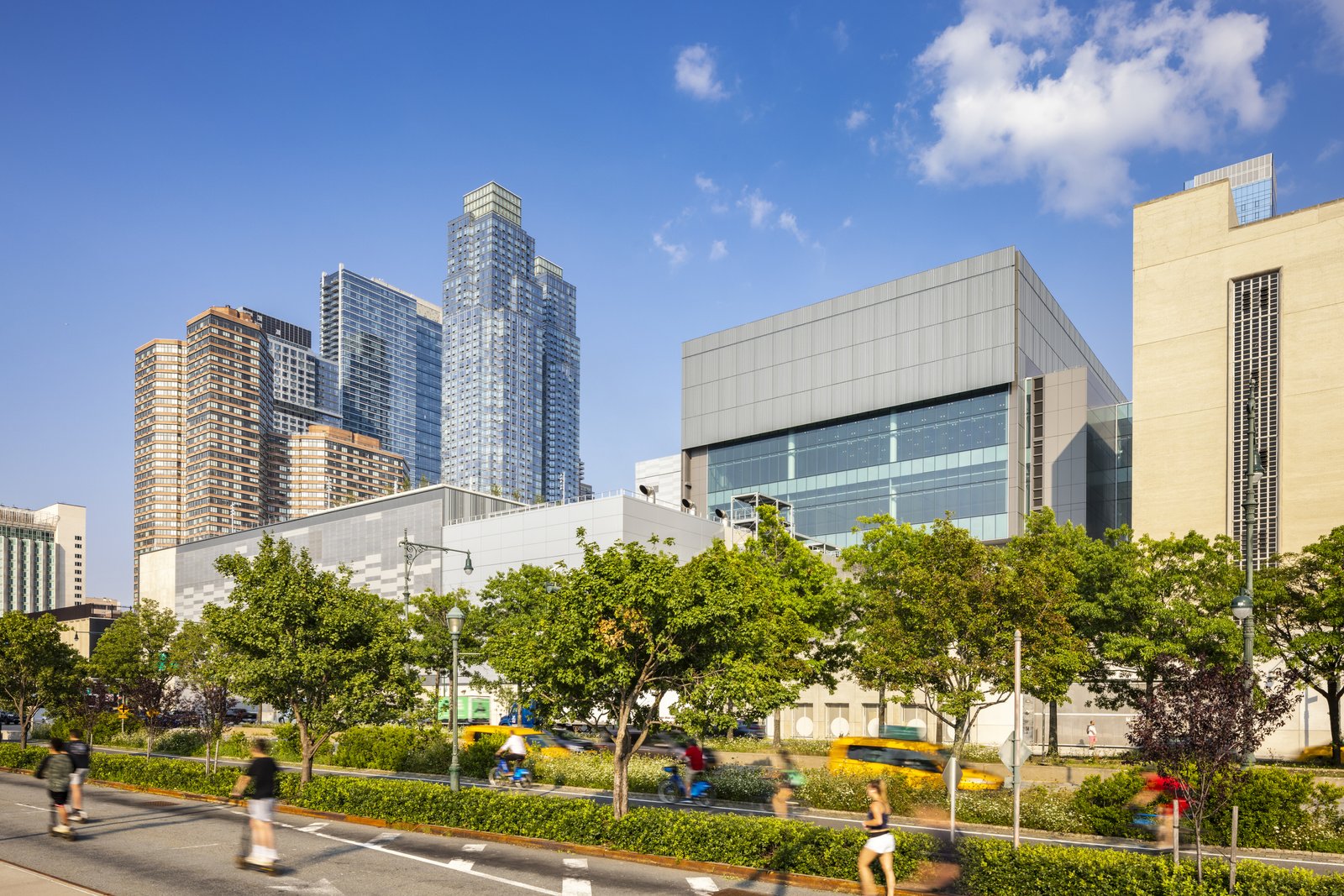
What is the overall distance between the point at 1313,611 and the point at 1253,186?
97303 millimetres

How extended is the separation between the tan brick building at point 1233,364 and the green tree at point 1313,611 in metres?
14.7

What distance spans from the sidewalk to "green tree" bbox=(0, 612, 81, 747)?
3235 centimetres

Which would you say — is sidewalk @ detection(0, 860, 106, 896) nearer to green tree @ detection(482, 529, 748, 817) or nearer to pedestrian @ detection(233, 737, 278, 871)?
pedestrian @ detection(233, 737, 278, 871)

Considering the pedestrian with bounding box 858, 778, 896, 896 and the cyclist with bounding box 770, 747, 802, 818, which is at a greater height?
the pedestrian with bounding box 858, 778, 896, 896

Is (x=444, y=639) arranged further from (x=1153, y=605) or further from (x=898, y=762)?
(x=1153, y=605)

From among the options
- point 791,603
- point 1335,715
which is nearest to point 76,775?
point 791,603

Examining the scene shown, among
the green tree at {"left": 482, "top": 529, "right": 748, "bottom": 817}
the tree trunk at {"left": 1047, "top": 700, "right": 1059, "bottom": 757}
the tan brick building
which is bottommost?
the tree trunk at {"left": 1047, "top": 700, "right": 1059, "bottom": 757}

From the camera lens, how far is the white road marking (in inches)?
583

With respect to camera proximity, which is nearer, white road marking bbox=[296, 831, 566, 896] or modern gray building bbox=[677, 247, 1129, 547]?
white road marking bbox=[296, 831, 566, 896]

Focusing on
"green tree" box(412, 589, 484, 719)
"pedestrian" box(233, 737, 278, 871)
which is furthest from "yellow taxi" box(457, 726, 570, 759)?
"pedestrian" box(233, 737, 278, 871)

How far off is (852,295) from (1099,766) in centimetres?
5843

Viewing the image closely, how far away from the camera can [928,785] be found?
25766 millimetres

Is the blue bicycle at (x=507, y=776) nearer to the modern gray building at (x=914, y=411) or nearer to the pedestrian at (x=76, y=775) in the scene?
the pedestrian at (x=76, y=775)

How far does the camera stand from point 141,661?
55781 millimetres
